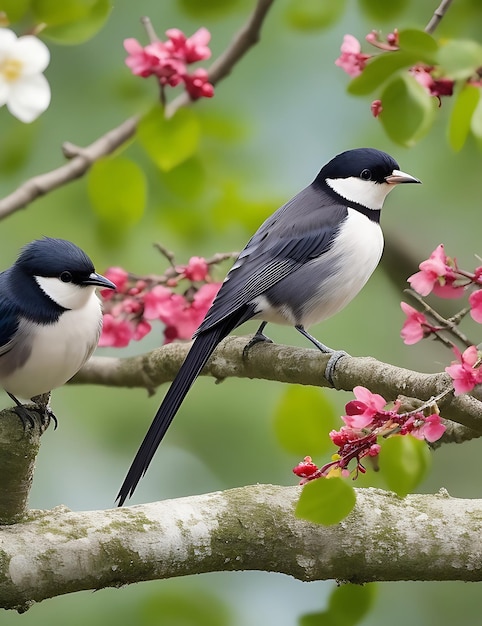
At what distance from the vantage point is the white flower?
2.16m

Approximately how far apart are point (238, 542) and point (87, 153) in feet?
3.83

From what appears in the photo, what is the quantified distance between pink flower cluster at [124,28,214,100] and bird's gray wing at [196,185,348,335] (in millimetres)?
433

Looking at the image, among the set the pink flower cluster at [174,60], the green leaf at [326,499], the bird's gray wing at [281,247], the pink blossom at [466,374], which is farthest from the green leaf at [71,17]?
the green leaf at [326,499]

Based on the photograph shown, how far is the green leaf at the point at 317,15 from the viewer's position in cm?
282

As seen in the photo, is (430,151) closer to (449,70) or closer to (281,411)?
(281,411)

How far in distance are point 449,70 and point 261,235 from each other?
4.90ft

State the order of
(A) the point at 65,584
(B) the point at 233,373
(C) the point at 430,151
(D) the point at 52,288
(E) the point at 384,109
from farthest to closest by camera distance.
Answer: (C) the point at 430,151 < (B) the point at 233,373 < (D) the point at 52,288 < (A) the point at 65,584 < (E) the point at 384,109

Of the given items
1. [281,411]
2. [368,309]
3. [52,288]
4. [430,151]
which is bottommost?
[368,309]

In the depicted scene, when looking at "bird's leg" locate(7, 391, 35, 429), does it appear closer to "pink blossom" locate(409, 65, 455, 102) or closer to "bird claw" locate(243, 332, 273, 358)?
"bird claw" locate(243, 332, 273, 358)

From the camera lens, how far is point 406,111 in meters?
1.45

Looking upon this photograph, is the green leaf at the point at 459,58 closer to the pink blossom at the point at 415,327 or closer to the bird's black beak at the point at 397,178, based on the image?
the pink blossom at the point at 415,327

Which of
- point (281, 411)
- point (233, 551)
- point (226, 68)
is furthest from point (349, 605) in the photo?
point (226, 68)

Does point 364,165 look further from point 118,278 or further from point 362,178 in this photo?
point 118,278

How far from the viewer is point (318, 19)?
283 cm
